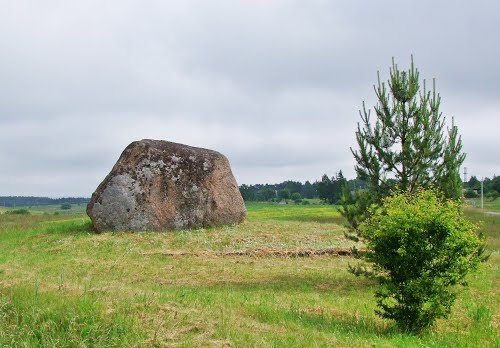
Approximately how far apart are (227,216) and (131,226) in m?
4.28

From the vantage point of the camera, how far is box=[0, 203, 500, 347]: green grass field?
7.79 meters

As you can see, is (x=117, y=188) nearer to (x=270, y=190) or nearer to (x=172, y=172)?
(x=172, y=172)

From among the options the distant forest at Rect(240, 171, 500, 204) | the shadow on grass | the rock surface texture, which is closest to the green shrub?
the distant forest at Rect(240, 171, 500, 204)

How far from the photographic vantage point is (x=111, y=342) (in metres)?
7.36

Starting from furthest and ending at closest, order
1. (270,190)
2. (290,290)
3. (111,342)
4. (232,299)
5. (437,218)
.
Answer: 1. (270,190)
2. (290,290)
3. (232,299)
4. (437,218)
5. (111,342)

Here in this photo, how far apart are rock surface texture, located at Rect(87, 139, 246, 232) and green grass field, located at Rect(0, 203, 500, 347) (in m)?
0.82

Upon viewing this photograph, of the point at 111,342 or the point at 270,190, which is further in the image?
the point at 270,190

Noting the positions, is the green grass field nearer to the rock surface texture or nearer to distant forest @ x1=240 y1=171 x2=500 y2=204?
the rock surface texture

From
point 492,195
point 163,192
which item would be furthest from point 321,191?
point 163,192

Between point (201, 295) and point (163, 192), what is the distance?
1251 cm

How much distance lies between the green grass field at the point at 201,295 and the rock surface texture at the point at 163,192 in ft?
2.68

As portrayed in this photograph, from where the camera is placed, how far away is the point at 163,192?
23.9 metres

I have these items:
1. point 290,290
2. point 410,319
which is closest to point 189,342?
point 410,319

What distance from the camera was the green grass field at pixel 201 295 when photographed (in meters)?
7.79
